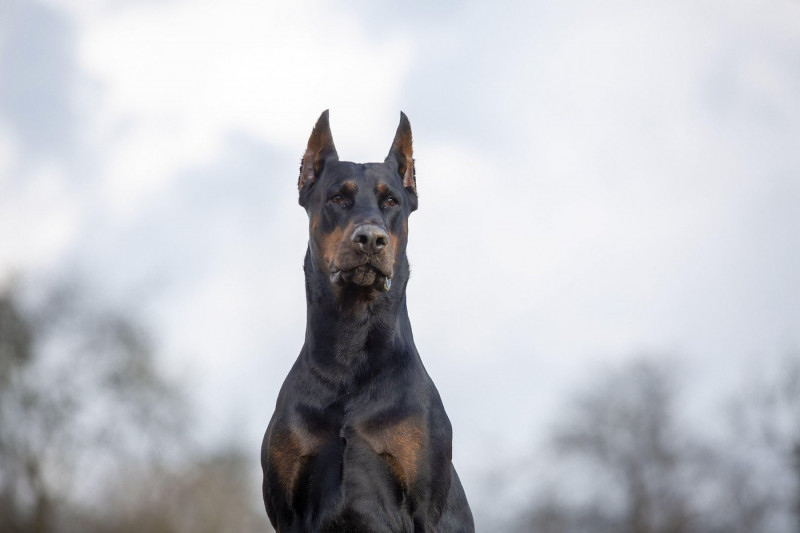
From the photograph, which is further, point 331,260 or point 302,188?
point 302,188

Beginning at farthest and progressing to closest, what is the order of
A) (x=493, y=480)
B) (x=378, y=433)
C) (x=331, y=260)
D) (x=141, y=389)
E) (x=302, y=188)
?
(x=493, y=480)
(x=141, y=389)
(x=302, y=188)
(x=331, y=260)
(x=378, y=433)

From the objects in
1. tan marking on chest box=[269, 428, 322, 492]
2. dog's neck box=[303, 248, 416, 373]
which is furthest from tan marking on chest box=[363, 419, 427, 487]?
dog's neck box=[303, 248, 416, 373]

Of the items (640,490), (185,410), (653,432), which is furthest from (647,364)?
(185,410)

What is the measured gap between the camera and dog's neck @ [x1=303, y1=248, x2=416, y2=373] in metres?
5.88

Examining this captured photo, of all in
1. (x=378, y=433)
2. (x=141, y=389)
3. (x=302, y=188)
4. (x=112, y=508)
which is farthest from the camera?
(x=141, y=389)

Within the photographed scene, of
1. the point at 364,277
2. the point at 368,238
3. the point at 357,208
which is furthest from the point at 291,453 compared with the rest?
the point at 357,208

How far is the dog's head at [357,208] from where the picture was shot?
575 centimetres

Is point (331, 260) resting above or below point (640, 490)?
below

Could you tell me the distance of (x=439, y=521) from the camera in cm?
574

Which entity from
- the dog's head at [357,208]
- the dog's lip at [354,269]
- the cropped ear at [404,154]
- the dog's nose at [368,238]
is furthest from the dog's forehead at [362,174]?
the dog's lip at [354,269]

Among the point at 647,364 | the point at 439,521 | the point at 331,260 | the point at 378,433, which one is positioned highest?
the point at 647,364

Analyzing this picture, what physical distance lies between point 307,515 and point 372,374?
95cm

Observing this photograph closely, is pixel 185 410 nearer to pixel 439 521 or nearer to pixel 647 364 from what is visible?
pixel 647 364

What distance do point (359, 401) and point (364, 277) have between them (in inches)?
30.6
